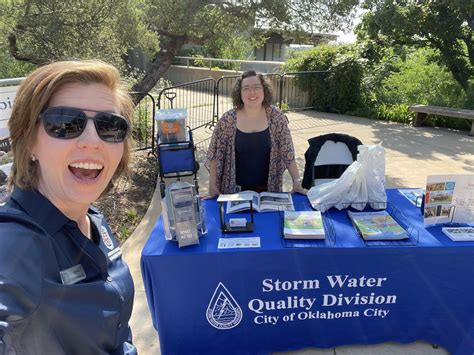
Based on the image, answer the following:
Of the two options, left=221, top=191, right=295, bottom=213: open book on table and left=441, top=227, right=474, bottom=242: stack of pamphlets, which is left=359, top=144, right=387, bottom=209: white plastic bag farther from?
left=221, top=191, right=295, bottom=213: open book on table

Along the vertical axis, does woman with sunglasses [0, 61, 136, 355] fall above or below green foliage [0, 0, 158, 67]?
below

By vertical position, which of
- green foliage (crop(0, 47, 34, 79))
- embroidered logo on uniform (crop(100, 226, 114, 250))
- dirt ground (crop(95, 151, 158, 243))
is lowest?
dirt ground (crop(95, 151, 158, 243))

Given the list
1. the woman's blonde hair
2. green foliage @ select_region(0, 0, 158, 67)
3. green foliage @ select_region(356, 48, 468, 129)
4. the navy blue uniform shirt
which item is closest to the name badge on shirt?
the navy blue uniform shirt

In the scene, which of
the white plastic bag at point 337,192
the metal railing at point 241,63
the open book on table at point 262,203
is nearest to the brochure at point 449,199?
the white plastic bag at point 337,192

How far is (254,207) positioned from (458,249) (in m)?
1.18

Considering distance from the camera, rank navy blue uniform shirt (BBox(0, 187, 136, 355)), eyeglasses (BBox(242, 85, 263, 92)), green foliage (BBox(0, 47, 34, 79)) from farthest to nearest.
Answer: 1. green foliage (BBox(0, 47, 34, 79))
2. eyeglasses (BBox(242, 85, 263, 92))
3. navy blue uniform shirt (BBox(0, 187, 136, 355))

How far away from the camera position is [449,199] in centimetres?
223

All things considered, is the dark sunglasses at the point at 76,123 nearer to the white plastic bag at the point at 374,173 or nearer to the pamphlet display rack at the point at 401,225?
the pamphlet display rack at the point at 401,225

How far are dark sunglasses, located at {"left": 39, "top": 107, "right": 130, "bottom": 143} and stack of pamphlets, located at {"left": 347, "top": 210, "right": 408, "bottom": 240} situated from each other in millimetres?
1539

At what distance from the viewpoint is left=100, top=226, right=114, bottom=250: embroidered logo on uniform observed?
1.26 metres

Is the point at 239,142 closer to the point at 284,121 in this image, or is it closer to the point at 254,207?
the point at 284,121

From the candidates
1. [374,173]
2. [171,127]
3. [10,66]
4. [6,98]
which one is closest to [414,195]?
[374,173]

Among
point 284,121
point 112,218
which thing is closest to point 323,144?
point 284,121

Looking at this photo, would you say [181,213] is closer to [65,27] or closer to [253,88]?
[253,88]
